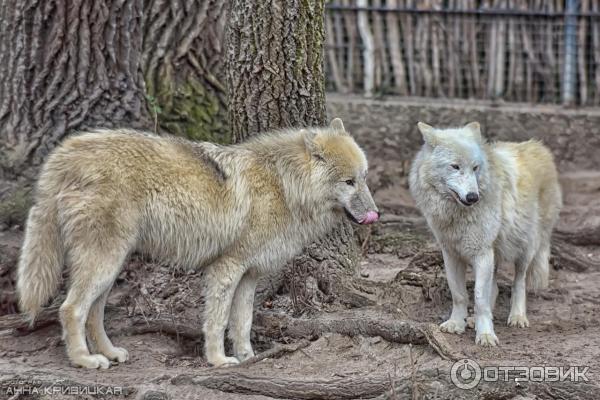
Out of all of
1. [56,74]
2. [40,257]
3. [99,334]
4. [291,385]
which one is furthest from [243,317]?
[56,74]

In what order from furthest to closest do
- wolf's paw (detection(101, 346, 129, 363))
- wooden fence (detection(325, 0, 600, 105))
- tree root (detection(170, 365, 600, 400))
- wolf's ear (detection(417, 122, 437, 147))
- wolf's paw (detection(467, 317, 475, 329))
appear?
wooden fence (detection(325, 0, 600, 105)) < wolf's paw (detection(467, 317, 475, 329)) < wolf's ear (detection(417, 122, 437, 147)) < wolf's paw (detection(101, 346, 129, 363)) < tree root (detection(170, 365, 600, 400))

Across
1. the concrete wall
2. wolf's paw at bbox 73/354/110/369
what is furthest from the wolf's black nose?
the concrete wall

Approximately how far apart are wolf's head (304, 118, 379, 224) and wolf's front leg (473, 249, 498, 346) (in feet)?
3.10

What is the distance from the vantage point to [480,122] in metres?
11.7

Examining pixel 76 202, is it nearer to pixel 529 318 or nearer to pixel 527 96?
pixel 529 318

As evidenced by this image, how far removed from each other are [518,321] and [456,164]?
145 cm

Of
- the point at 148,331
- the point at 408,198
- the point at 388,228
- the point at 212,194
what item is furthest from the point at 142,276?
the point at 408,198

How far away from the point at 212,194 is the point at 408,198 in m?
4.83

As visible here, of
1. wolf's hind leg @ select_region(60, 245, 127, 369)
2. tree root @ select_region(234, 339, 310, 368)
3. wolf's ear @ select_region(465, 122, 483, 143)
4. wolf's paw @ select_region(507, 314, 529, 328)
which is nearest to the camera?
wolf's hind leg @ select_region(60, 245, 127, 369)

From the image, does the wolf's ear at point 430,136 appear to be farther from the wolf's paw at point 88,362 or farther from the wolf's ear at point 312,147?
the wolf's paw at point 88,362

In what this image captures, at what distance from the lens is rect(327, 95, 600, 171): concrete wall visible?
1174 cm

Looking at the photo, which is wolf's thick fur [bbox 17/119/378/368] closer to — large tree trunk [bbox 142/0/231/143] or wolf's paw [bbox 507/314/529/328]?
wolf's paw [bbox 507/314/529/328]

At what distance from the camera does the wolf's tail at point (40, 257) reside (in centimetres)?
620

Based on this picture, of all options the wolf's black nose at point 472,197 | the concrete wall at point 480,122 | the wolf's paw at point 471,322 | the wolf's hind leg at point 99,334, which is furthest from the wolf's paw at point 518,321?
the concrete wall at point 480,122
